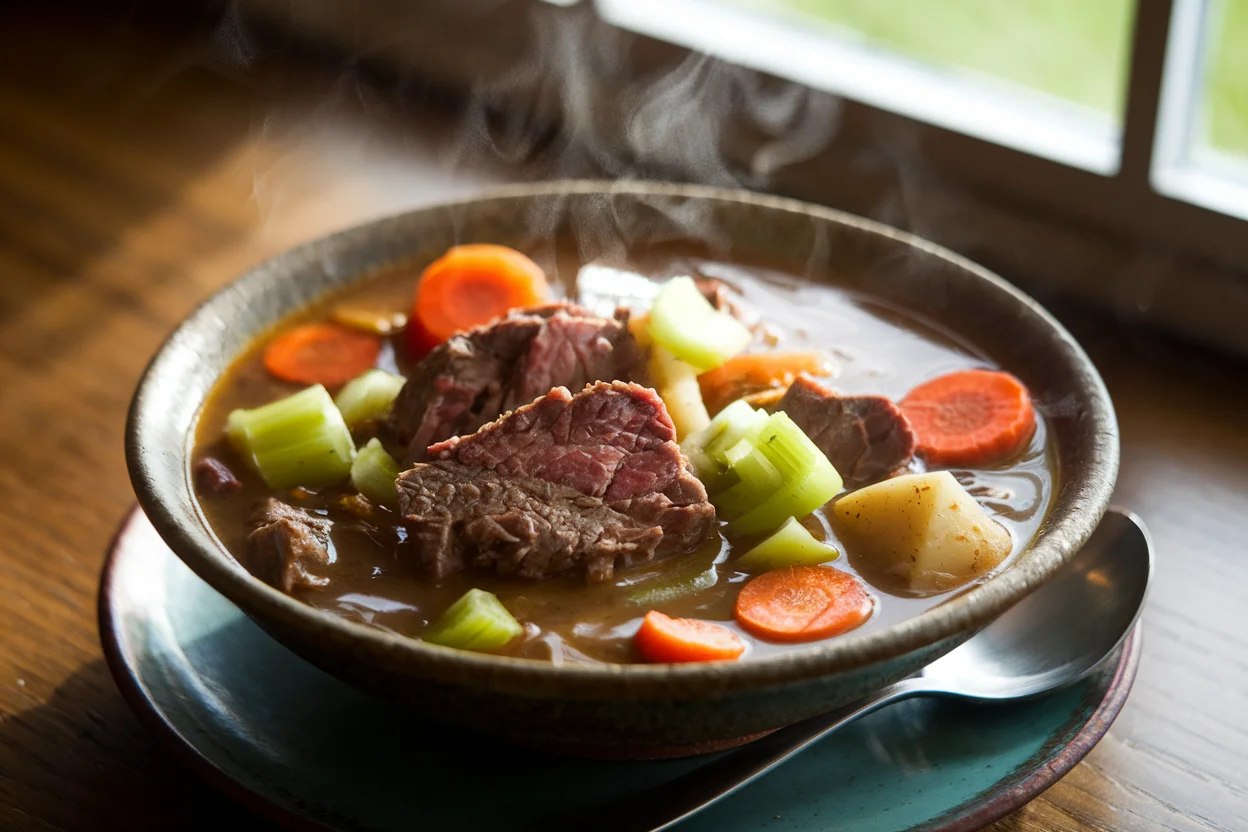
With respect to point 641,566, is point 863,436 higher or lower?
higher

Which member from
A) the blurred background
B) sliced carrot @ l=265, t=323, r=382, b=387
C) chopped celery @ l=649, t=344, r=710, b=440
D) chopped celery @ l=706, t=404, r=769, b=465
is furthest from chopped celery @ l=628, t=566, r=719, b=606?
the blurred background

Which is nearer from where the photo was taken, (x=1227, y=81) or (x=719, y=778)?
(x=719, y=778)

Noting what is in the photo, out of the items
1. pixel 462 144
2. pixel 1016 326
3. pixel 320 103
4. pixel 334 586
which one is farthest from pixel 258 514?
pixel 320 103

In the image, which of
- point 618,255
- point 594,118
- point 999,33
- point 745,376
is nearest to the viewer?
point 745,376

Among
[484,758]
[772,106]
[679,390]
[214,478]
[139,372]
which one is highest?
[772,106]

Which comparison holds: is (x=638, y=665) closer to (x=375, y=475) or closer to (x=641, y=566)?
(x=641, y=566)

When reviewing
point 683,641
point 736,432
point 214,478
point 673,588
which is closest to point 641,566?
point 673,588

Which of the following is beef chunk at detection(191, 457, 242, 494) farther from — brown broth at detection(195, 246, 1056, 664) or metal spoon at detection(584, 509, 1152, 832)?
metal spoon at detection(584, 509, 1152, 832)
